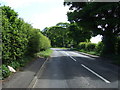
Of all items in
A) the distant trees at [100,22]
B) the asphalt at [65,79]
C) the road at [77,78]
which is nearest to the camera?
the asphalt at [65,79]

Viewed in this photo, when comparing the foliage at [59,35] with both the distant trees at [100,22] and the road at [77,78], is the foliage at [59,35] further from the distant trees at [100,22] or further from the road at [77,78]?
the road at [77,78]

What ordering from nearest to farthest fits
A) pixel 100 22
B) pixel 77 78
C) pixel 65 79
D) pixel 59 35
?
1. pixel 65 79
2. pixel 77 78
3. pixel 100 22
4. pixel 59 35

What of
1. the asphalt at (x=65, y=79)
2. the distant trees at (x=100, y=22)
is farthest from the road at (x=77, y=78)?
the distant trees at (x=100, y=22)

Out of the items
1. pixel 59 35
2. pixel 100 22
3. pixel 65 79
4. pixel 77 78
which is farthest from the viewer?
pixel 59 35

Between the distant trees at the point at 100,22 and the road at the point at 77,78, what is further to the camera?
the distant trees at the point at 100,22

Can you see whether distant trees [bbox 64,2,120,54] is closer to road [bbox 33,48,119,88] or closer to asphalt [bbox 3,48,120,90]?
road [bbox 33,48,119,88]

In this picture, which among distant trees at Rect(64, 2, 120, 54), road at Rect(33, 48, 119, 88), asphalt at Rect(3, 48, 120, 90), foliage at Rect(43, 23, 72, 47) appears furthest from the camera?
foliage at Rect(43, 23, 72, 47)

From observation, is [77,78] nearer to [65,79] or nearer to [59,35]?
[65,79]

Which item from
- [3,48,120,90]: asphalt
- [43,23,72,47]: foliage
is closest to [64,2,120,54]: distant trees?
[3,48,120,90]: asphalt

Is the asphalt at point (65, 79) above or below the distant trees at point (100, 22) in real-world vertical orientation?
below

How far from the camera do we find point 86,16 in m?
24.7

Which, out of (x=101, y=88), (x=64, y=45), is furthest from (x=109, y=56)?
(x=64, y=45)

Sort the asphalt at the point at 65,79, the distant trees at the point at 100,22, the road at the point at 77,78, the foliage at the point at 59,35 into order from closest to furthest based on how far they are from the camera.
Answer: the asphalt at the point at 65,79 → the road at the point at 77,78 → the distant trees at the point at 100,22 → the foliage at the point at 59,35

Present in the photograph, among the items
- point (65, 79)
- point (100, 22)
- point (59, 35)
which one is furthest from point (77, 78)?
point (59, 35)
